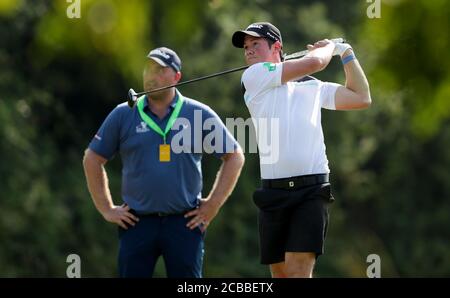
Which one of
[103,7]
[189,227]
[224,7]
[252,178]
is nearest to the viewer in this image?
[189,227]

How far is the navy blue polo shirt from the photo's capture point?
8.83 metres

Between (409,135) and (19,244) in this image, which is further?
(409,135)

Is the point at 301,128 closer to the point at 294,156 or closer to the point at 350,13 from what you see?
the point at 294,156

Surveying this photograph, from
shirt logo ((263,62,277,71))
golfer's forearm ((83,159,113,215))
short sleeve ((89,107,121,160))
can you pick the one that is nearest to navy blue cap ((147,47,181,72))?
short sleeve ((89,107,121,160))

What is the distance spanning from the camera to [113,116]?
8.99 metres

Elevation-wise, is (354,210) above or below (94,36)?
below

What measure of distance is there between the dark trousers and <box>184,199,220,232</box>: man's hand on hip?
4 cm

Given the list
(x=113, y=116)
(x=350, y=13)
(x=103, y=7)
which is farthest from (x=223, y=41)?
(x=113, y=116)

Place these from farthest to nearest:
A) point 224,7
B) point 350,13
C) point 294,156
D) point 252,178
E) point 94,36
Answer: point 350,13 < point 252,178 < point 224,7 < point 94,36 < point 294,156

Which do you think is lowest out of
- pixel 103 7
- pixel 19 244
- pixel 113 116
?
pixel 19 244

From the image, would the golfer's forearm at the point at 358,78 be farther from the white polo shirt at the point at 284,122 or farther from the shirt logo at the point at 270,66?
the shirt logo at the point at 270,66

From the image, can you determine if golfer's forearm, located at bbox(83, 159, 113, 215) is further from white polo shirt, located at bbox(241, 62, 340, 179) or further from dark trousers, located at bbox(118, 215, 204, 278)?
white polo shirt, located at bbox(241, 62, 340, 179)

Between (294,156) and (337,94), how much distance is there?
0.57 meters

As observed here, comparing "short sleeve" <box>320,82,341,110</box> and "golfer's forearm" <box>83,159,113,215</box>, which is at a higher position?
"short sleeve" <box>320,82,341,110</box>
